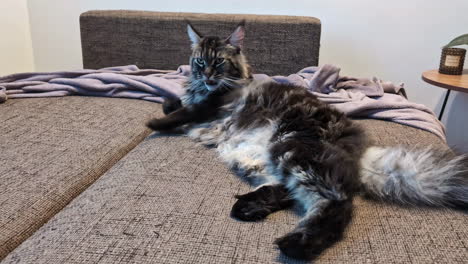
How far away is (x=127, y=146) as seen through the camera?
1486 mm

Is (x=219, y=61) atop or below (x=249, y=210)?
atop

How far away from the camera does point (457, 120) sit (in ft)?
8.37

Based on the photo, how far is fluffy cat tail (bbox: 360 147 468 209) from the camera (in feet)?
3.23

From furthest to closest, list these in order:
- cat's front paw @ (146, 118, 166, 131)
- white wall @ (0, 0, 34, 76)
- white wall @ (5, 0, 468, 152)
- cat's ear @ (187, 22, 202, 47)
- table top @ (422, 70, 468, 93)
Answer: white wall @ (0, 0, 34, 76), white wall @ (5, 0, 468, 152), table top @ (422, 70, 468, 93), cat's ear @ (187, 22, 202, 47), cat's front paw @ (146, 118, 166, 131)

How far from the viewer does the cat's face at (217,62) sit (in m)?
1.58

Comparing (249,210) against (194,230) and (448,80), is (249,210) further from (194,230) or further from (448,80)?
(448,80)

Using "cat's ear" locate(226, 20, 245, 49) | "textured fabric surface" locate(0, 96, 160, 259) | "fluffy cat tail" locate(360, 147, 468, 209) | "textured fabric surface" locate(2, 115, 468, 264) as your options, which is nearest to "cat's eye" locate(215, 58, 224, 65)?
"cat's ear" locate(226, 20, 245, 49)

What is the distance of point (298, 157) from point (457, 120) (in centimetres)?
201

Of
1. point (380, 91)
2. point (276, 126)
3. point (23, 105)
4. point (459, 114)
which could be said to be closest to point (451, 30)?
point (459, 114)

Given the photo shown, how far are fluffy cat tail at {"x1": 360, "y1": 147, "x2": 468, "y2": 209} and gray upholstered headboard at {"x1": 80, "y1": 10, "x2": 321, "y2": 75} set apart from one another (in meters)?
1.30

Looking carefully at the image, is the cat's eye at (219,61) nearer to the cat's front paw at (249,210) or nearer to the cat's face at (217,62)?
the cat's face at (217,62)

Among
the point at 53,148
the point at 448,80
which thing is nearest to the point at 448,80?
the point at 448,80

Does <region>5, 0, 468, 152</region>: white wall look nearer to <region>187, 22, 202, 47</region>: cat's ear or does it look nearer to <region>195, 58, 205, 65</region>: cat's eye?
<region>187, 22, 202, 47</region>: cat's ear

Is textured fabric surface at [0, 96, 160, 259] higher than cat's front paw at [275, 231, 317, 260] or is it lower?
lower
